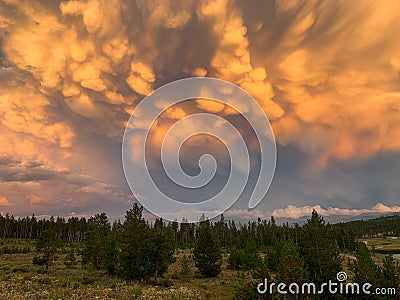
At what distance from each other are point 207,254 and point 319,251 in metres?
21.6

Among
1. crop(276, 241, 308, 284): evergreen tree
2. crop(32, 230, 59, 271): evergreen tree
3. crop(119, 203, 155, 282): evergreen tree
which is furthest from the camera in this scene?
crop(32, 230, 59, 271): evergreen tree

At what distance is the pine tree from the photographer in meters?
43.5

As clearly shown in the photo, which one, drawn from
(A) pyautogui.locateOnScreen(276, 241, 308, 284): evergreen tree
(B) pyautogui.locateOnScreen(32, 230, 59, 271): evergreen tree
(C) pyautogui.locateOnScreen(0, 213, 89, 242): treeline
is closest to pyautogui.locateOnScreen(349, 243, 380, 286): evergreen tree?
(A) pyautogui.locateOnScreen(276, 241, 308, 284): evergreen tree

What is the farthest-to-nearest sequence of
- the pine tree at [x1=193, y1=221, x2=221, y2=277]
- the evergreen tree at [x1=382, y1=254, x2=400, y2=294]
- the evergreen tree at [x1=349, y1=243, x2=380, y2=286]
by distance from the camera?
the pine tree at [x1=193, y1=221, x2=221, y2=277] < the evergreen tree at [x1=349, y1=243, x2=380, y2=286] < the evergreen tree at [x1=382, y1=254, x2=400, y2=294]

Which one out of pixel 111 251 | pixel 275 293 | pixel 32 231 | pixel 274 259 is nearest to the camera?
pixel 275 293

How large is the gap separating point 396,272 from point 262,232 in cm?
12207

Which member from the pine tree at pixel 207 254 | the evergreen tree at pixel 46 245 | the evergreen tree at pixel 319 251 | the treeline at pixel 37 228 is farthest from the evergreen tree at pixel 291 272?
the treeline at pixel 37 228

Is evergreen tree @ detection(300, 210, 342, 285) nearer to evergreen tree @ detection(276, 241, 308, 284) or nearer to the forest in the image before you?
the forest

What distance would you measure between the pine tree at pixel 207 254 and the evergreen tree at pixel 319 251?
1906cm

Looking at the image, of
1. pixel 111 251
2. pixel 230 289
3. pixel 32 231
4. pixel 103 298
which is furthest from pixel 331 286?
pixel 32 231

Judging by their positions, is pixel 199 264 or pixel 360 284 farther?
pixel 199 264

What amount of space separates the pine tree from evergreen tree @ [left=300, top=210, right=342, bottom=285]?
750 inches

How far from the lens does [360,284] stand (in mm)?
23188

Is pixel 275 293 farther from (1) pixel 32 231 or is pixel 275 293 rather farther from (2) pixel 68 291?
(1) pixel 32 231
